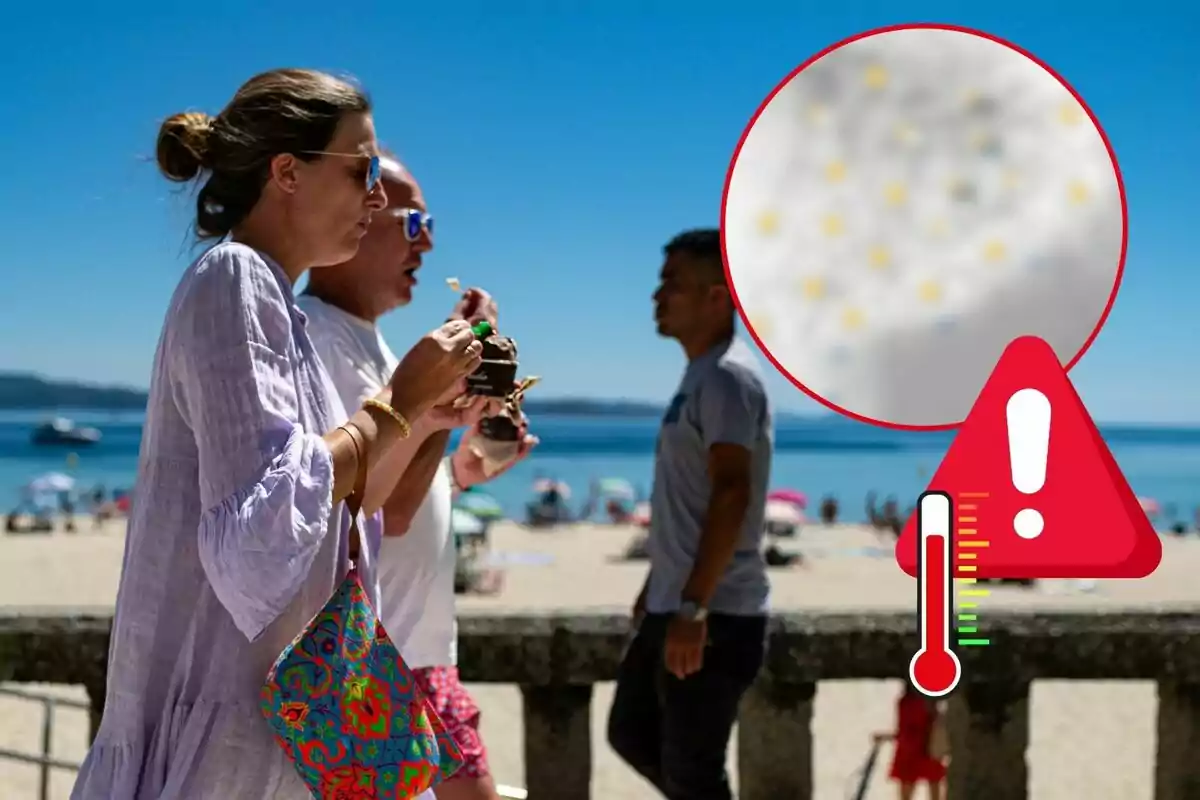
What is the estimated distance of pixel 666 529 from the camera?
290cm

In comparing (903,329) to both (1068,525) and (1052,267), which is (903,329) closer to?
(1052,267)

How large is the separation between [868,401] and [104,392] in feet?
593

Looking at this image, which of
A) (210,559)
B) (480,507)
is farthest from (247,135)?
(480,507)

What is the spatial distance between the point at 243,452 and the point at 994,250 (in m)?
0.88

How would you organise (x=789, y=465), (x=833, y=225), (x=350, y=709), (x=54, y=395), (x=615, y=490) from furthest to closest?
(x=54, y=395) → (x=789, y=465) → (x=615, y=490) → (x=350, y=709) → (x=833, y=225)

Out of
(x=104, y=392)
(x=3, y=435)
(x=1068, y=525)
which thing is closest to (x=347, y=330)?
(x=1068, y=525)

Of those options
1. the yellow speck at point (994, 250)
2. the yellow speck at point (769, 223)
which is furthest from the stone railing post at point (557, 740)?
the yellow speck at point (994, 250)

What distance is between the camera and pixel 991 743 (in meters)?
2.66

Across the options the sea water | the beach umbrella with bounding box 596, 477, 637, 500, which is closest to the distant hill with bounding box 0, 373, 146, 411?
the sea water

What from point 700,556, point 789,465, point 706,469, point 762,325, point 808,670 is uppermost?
point 762,325

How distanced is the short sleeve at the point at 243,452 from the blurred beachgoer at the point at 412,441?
60 centimetres

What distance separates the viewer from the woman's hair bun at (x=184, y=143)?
1.61 m

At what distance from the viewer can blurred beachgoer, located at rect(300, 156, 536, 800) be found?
213 centimetres

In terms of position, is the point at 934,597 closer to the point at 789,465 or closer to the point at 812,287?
the point at 812,287
